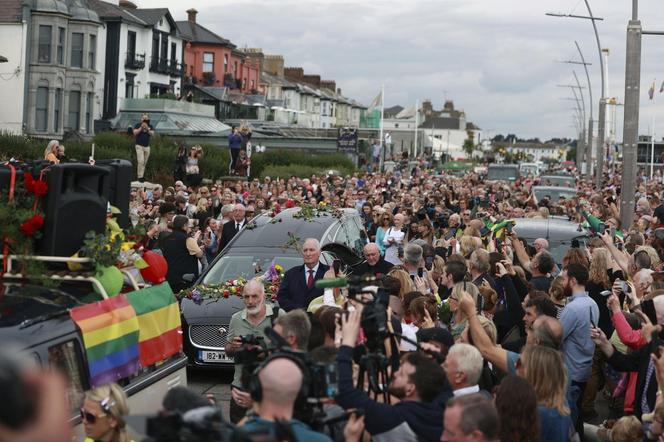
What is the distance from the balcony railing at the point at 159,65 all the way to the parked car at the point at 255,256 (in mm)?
49134

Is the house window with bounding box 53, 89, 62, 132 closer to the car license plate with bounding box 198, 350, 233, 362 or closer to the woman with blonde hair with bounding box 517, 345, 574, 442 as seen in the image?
the car license plate with bounding box 198, 350, 233, 362

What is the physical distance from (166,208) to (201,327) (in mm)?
4922

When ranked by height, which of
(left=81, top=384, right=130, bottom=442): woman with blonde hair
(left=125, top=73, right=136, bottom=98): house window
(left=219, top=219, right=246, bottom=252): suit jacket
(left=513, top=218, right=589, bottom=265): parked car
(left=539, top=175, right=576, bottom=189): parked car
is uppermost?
(left=125, top=73, right=136, bottom=98): house window

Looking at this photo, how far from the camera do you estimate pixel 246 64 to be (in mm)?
93312

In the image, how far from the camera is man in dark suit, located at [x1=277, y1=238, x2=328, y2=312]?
36.2 ft

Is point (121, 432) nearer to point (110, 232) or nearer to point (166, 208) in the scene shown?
point (110, 232)

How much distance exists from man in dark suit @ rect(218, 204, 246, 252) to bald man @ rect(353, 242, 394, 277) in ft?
13.6

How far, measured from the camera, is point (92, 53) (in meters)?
54.4

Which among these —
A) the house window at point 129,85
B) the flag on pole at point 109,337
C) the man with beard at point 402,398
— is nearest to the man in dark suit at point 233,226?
the flag on pole at point 109,337

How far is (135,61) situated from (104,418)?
185ft

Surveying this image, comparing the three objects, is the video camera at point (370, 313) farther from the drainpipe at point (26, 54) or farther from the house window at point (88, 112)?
the house window at point (88, 112)

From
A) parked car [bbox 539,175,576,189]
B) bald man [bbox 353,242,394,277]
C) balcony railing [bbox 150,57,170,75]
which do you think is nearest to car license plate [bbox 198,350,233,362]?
bald man [bbox 353,242,394,277]

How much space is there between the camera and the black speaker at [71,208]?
320 inches

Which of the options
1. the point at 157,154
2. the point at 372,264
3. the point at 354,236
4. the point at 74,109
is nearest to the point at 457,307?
the point at 372,264
